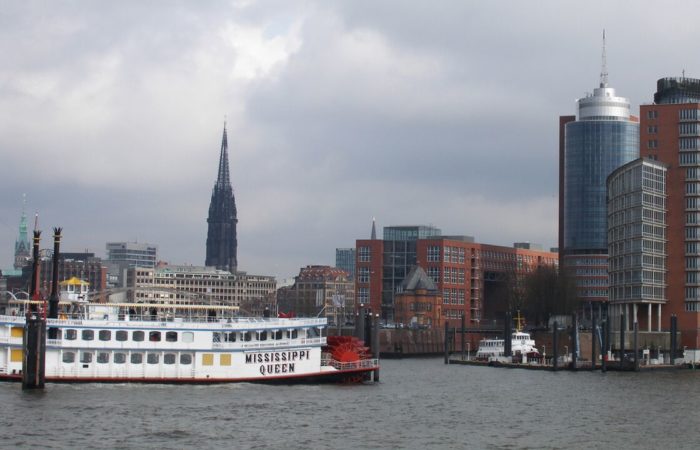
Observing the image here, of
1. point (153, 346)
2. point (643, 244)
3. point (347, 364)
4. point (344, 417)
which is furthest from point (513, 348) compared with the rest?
point (344, 417)

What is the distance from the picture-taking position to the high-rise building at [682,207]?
560ft

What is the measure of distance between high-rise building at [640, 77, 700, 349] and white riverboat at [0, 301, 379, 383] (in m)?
86.4

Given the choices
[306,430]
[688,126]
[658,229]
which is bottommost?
[306,430]

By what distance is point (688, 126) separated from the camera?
173 meters

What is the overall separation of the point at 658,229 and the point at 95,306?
321 ft

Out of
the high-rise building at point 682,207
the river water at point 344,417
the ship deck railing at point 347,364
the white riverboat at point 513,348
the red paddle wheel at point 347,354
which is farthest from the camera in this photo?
the high-rise building at point 682,207

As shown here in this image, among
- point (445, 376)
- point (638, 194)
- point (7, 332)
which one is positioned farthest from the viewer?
point (638, 194)

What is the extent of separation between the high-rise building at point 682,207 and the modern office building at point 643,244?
1.11 meters

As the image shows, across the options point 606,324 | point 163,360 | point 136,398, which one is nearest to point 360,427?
point 136,398

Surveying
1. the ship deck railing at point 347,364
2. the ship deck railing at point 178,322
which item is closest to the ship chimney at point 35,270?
the ship deck railing at point 178,322

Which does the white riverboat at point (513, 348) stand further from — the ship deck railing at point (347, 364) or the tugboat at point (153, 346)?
the tugboat at point (153, 346)

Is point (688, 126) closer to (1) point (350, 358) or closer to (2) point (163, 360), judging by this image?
(1) point (350, 358)

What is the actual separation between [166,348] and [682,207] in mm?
99651

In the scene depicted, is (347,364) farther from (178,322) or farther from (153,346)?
(153,346)
